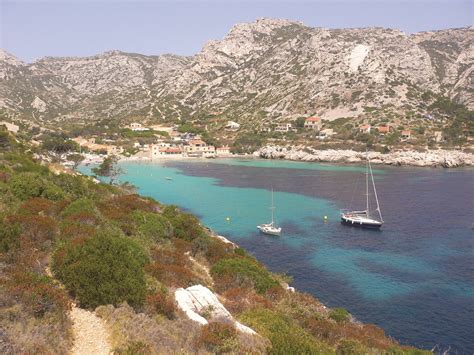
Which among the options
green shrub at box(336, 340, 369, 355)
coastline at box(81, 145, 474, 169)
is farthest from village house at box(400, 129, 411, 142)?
green shrub at box(336, 340, 369, 355)

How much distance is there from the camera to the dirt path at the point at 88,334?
905cm

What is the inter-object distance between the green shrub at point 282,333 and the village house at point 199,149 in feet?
445

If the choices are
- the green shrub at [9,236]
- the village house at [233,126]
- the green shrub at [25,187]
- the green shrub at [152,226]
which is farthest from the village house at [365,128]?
the green shrub at [9,236]

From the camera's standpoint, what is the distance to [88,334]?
9.71 m

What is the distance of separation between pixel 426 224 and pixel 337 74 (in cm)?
15780

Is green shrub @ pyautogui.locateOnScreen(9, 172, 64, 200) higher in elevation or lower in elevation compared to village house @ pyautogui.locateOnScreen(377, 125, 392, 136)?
lower

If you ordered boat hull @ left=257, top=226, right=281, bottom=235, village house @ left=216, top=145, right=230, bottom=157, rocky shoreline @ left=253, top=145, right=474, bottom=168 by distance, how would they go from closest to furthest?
boat hull @ left=257, top=226, right=281, bottom=235
rocky shoreline @ left=253, top=145, right=474, bottom=168
village house @ left=216, top=145, right=230, bottom=157

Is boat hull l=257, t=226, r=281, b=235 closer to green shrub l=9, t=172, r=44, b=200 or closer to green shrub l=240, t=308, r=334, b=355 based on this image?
green shrub l=9, t=172, r=44, b=200

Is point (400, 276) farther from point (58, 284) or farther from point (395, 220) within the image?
point (58, 284)

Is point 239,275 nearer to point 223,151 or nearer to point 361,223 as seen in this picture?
point 361,223

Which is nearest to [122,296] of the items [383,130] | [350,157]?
[350,157]

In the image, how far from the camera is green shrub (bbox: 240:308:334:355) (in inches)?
395

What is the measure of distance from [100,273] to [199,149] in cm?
14266

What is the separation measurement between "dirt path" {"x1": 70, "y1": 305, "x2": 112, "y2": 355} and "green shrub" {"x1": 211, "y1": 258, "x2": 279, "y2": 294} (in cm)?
979
